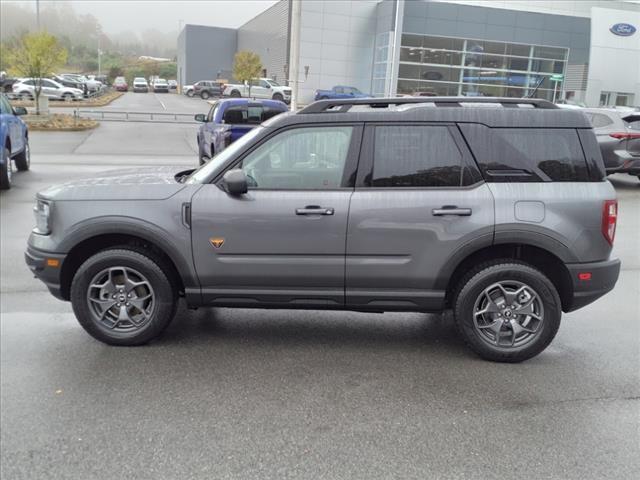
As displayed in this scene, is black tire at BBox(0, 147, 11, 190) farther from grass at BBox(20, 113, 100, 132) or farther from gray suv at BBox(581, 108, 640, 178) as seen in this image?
grass at BBox(20, 113, 100, 132)

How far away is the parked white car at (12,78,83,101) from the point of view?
41750mm

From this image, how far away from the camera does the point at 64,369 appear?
426cm

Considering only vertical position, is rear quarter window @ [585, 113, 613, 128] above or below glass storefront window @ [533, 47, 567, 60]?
below

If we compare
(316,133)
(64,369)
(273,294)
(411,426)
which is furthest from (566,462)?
(64,369)

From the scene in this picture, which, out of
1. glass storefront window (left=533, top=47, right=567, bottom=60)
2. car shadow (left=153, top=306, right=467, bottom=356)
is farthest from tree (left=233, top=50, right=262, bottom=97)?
car shadow (left=153, top=306, right=467, bottom=356)

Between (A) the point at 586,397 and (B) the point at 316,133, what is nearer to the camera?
(A) the point at 586,397

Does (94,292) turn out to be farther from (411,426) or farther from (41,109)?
(41,109)

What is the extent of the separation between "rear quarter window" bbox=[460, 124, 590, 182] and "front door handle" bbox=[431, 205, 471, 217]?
309 millimetres

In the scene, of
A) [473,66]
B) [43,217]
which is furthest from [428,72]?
[43,217]

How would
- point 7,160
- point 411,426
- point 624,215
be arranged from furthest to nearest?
1. point 7,160
2. point 624,215
3. point 411,426

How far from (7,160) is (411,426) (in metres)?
11.0

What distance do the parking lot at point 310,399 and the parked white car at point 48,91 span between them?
136ft

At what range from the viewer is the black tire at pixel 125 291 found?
4.48 meters

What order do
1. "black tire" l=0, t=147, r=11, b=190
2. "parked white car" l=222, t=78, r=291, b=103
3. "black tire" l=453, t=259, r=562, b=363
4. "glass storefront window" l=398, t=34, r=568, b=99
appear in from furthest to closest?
1. "parked white car" l=222, t=78, r=291, b=103
2. "glass storefront window" l=398, t=34, r=568, b=99
3. "black tire" l=0, t=147, r=11, b=190
4. "black tire" l=453, t=259, r=562, b=363
